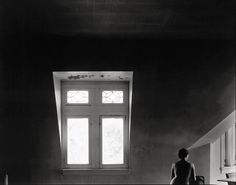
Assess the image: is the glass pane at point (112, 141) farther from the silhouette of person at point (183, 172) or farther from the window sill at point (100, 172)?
the silhouette of person at point (183, 172)

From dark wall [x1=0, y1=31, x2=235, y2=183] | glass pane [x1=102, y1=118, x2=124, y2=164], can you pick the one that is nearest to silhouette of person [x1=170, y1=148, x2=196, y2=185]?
dark wall [x1=0, y1=31, x2=235, y2=183]

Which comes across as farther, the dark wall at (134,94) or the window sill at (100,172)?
the window sill at (100,172)

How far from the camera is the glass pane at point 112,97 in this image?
16.2 feet

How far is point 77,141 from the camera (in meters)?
4.99

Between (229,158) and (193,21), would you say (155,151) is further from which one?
(193,21)

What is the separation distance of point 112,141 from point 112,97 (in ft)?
2.30

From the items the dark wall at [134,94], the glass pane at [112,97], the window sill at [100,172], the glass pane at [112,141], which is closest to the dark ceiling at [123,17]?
the dark wall at [134,94]

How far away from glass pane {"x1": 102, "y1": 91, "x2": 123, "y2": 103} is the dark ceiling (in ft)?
4.35

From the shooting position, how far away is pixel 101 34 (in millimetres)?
3832

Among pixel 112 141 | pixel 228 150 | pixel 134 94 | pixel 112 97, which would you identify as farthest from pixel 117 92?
pixel 228 150

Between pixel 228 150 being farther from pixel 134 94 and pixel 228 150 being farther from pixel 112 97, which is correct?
pixel 112 97

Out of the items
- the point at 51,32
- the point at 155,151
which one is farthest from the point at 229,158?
the point at 51,32

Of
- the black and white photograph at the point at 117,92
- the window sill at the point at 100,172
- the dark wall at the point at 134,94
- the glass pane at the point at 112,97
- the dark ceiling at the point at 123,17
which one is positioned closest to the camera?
the dark ceiling at the point at 123,17

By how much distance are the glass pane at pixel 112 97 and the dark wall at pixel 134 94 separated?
50 cm
